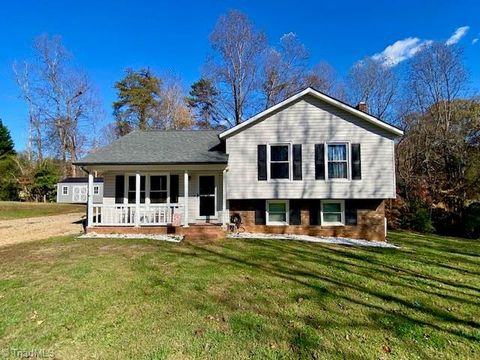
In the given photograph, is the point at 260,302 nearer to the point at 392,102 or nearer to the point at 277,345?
the point at 277,345

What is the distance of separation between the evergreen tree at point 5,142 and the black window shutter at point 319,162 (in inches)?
1541

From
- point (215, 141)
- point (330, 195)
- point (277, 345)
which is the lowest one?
point (277, 345)

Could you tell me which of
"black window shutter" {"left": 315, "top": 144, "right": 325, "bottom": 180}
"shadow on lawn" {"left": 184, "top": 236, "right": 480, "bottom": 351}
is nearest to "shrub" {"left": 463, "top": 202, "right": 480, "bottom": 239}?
"shadow on lawn" {"left": 184, "top": 236, "right": 480, "bottom": 351}

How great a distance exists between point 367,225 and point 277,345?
9.85 metres

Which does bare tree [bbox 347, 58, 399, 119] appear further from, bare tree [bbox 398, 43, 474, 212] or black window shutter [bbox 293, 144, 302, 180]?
black window shutter [bbox 293, 144, 302, 180]

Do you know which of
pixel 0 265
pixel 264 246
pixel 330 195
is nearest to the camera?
pixel 0 265

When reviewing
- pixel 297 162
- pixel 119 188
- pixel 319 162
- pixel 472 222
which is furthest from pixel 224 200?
pixel 472 222

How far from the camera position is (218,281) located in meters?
6.20

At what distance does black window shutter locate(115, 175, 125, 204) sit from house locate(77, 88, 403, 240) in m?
0.04

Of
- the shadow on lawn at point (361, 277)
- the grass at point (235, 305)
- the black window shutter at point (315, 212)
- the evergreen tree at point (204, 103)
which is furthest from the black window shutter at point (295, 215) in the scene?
the evergreen tree at point (204, 103)

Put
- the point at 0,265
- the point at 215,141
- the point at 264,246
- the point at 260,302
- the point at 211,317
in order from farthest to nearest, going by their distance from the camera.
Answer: the point at 215,141 → the point at 264,246 → the point at 0,265 → the point at 260,302 → the point at 211,317

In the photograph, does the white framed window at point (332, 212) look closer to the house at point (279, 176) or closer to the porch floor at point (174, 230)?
the house at point (279, 176)

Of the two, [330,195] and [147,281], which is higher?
[330,195]

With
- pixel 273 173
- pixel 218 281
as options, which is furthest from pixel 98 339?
pixel 273 173
